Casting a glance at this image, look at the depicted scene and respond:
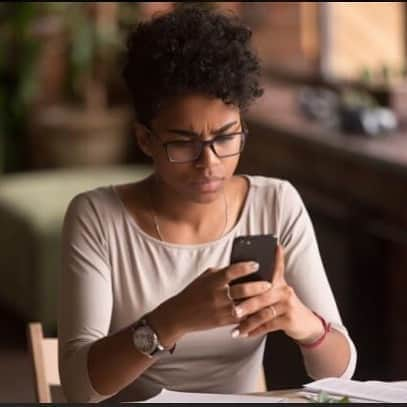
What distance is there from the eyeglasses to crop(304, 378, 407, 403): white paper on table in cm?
35

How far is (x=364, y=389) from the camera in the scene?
5.01ft

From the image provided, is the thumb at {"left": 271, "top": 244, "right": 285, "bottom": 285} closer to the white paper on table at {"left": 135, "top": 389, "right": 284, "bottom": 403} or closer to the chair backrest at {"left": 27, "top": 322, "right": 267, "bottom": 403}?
the white paper on table at {"left": 135, "top": 389, "right": 284, "bottom": 403}

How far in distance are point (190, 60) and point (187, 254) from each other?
0.31 metres

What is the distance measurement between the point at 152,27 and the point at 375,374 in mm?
1944

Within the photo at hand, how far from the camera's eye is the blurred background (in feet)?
11.1

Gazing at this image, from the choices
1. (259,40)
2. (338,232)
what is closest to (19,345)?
(338,232)

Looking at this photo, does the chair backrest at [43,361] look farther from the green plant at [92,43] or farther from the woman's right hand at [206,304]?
the green plant at [92,43]

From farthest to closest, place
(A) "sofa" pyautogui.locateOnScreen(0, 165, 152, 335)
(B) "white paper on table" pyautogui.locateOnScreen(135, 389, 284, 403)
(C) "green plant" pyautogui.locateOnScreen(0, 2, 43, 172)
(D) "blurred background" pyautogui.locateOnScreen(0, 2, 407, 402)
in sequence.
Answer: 1. (C) "green plant" pyautogui.locateOnScreen(0, 2, 43, 172)
2. (A) "sofa" pyautogui.locateOnScreen(0, 165, 152, 335)
3. (D) "blurred background" pyautogui.locateOnScreen(0, 2, 407, 402)
4. (B) "white paper on table" pyautogui.locateOnScreen(135, 389, 284, 403)

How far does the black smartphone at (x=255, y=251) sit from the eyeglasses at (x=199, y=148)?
0.19 m

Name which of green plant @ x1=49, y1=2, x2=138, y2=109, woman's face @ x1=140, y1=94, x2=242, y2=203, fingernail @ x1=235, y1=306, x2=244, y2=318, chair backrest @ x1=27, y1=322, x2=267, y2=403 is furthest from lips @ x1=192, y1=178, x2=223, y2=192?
green plant @ x1=49, y1=2, x2=138, y2=109

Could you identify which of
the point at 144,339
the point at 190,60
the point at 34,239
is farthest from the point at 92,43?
the point at 144,339

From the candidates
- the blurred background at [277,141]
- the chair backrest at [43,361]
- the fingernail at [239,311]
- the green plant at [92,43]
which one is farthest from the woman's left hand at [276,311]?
the green plant at [92,43]

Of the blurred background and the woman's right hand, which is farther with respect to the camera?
the blurred background

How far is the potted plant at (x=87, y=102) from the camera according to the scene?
491 cm
